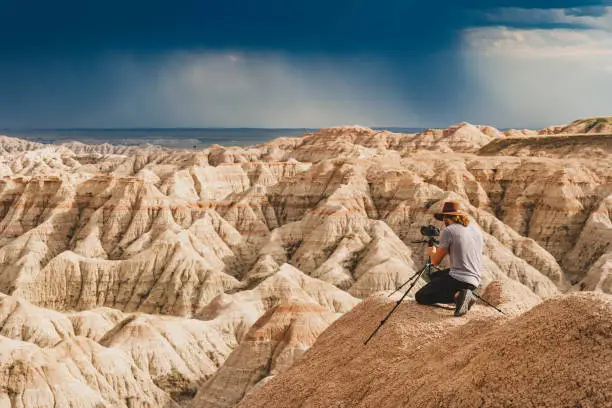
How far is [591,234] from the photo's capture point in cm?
8138

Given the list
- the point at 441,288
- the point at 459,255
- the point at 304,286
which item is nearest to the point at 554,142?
the point at 304,286

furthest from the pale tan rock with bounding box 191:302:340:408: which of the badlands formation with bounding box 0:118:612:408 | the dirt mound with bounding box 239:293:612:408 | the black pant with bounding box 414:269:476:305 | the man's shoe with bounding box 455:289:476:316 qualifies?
the man's shoe with bounding box 455:289:476:316

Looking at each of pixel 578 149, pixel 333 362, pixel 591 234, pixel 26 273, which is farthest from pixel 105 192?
pixel 333 362

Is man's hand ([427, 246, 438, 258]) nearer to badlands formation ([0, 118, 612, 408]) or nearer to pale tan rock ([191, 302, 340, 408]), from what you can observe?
badlands formation ([0, 118, 612, 408])

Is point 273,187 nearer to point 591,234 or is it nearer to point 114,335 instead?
point 591,234

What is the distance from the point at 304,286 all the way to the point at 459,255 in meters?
54.8

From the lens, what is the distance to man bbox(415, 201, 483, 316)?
11406mm

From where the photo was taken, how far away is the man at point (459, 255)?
37.4 feet

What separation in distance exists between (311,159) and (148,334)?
115279 millimetres

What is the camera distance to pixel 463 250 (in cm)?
1141

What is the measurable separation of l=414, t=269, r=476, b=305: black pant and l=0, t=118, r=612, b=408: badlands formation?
0.22 m

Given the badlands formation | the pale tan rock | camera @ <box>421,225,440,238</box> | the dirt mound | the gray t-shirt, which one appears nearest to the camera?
the dirt mound

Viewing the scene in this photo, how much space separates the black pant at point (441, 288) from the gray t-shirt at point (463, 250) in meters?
0.16

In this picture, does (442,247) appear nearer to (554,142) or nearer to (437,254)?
(437,254)
